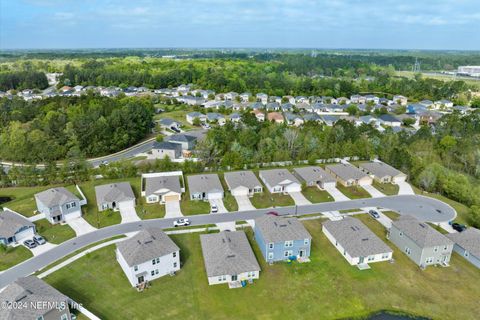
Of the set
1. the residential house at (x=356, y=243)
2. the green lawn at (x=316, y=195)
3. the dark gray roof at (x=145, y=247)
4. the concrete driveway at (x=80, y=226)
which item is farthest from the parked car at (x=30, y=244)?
the green lawn at (x=316, y=195)

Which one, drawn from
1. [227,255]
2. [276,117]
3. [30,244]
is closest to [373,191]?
[227,255]

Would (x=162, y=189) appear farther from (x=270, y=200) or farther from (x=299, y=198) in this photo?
(x=299, y=198)

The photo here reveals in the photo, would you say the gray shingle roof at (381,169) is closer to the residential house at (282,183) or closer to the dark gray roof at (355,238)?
the residential house at (282,183)

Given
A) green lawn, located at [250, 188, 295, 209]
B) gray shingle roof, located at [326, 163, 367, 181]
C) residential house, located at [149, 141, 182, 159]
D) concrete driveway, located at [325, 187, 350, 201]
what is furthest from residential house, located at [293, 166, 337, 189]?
residential house, located at [149, 141, 182, 159]

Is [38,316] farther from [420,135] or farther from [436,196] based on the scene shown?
[420,135]

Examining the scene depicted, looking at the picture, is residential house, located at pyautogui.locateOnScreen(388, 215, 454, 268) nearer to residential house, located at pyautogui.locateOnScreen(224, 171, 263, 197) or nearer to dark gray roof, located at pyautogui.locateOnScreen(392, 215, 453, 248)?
dark gray roof, located at pyautogui.locateOnScreen(392, 215, 453, 248)
